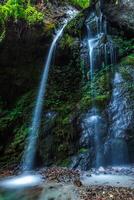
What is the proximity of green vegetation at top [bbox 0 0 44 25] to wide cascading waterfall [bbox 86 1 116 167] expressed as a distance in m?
2.03

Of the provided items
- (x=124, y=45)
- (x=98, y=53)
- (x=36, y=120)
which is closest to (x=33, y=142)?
(x=36, y=120)

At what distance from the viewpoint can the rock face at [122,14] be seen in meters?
10.8

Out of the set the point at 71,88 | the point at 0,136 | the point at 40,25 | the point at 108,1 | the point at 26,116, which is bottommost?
the point at 0,136

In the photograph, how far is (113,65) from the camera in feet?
32.1

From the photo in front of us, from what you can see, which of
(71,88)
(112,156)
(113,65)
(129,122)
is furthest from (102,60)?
(112,156)

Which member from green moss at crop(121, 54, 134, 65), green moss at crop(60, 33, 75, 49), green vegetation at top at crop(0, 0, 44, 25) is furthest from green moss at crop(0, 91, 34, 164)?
green moss at crop(121, 54, 134, 65)

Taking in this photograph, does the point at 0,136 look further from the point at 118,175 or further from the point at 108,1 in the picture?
the point at 108,1

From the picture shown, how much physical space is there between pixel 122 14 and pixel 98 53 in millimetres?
2083

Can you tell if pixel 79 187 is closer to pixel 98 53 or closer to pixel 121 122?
pixel 121 122

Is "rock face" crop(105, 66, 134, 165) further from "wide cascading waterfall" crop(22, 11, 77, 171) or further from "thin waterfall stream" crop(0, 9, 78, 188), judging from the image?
"wide cascading waterfall" crop(22, 11, 77, 171)

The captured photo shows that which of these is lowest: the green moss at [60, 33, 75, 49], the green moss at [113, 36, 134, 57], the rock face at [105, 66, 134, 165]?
the rock face at [105, 66, 134, 165]

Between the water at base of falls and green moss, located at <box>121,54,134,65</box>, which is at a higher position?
green moss, located at <box>121,54,134,65</box>

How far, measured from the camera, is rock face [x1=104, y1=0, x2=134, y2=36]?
35.6 feet

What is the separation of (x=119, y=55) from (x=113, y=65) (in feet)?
1.93
